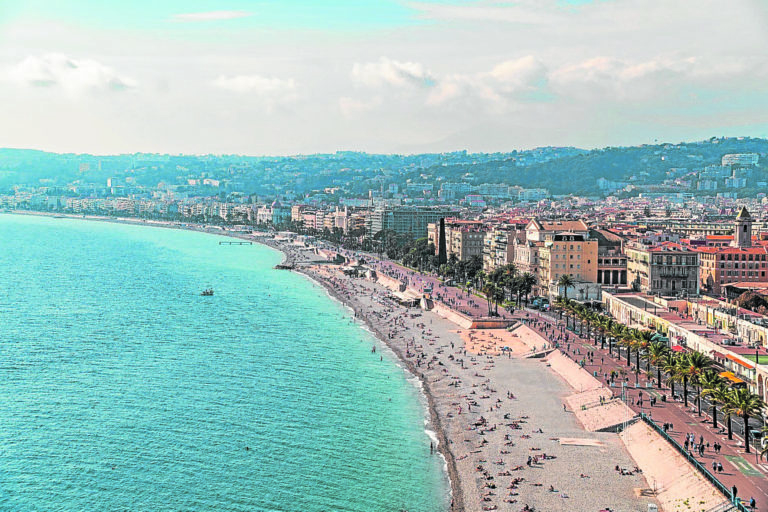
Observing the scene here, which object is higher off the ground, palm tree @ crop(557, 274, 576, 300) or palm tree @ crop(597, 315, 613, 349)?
palm tree @ crop(557, 274, 576, 300)

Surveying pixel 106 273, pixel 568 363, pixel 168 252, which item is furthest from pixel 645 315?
pixel 168 252

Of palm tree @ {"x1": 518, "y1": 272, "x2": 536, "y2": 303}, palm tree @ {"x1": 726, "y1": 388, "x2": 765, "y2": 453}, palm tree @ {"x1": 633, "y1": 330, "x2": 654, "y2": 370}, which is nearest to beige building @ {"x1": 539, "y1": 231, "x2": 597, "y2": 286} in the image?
palm tree @ {"x1": 518, "y1": 272, "x2": 536, "y2": 303}

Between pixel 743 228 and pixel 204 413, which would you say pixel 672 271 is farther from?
pixel 204 413

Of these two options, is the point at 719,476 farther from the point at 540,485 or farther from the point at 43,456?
the point at 43,456

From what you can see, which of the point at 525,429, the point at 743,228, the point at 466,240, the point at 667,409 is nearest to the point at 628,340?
the point at 667,409

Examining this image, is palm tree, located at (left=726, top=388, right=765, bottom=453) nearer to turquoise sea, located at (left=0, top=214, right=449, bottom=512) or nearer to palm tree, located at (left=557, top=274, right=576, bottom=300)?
turquoise sea, located at (left=0, top=214, right=449, bottom=512)
